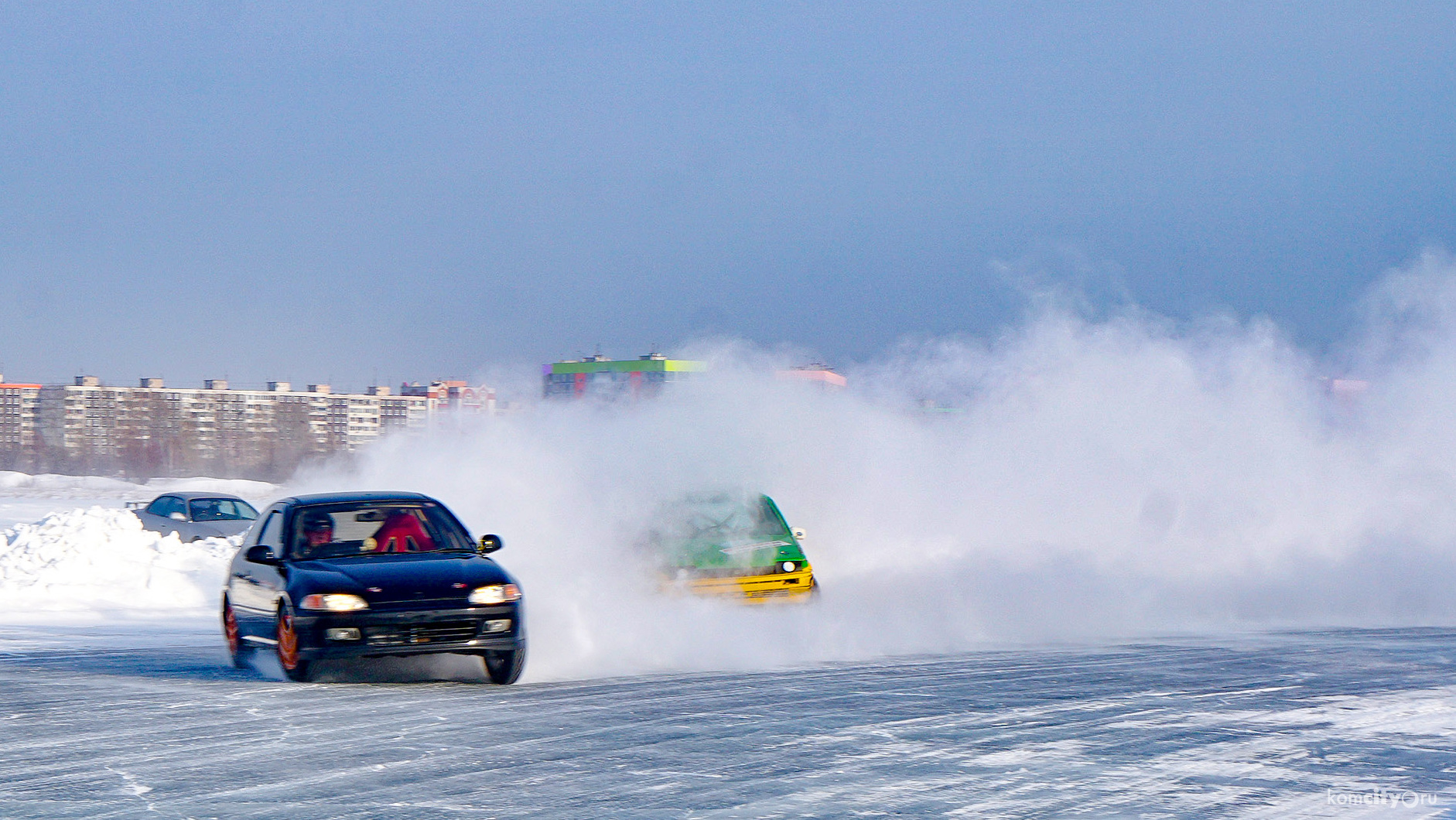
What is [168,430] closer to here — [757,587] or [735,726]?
[757,587]

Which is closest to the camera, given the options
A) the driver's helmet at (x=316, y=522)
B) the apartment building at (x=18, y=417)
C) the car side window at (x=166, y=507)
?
the driver's helmet at (x=316, y=522)

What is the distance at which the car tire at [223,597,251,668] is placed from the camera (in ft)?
33.5

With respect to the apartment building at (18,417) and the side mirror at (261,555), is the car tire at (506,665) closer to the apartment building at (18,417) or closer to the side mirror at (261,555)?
the side mirror at (261,555)

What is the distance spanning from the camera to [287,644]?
9.04 metres

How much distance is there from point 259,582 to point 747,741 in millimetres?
4456

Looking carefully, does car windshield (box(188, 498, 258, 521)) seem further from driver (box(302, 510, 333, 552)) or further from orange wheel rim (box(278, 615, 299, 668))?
orange wheel rim (box(278, 615, 299, 668))

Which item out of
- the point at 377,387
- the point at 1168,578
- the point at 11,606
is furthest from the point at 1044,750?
the point at 377,387

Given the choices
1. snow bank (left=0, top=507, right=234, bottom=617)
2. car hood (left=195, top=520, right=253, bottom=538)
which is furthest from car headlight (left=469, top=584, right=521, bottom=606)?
car hood (left=195, top=520, right=253, bottom=538)

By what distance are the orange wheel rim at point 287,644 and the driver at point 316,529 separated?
0.74 meters

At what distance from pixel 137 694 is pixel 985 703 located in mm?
5248

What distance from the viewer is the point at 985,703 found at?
27.2ft

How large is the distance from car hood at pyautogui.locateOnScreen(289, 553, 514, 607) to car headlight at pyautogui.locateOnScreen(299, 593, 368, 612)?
0.03 m

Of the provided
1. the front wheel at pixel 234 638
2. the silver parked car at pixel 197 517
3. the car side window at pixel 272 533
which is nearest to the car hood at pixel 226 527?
the silver parked car at pixel 197 517

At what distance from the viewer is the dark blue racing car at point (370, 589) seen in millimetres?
8695
